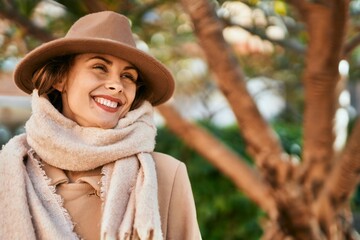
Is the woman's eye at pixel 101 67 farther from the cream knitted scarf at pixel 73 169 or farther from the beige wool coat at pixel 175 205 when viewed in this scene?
the beige wool coat at pixel 175 205

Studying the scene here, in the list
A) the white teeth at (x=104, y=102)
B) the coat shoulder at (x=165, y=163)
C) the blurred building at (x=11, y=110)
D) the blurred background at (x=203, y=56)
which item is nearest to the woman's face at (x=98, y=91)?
the white teeth at (x=104, y=102)

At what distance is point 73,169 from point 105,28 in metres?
0.51

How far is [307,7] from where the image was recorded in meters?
4.18

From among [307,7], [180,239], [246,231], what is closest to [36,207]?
[180,239]

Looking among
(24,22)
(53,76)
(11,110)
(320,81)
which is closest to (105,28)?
(53,76)

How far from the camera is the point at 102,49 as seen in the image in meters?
2.52

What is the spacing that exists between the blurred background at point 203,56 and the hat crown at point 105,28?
1558 mm

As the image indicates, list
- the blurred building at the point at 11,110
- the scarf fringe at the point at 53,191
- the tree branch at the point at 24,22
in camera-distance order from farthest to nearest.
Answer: the blurred building at the point at 11,110 → the tree branch at the point at 24,22 → the scarf fringe at the point at 53,191

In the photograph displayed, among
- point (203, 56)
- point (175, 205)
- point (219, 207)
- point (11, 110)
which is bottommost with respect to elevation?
point (11, 110)

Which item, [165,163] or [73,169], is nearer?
[73,169]

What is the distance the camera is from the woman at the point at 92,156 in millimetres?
2346

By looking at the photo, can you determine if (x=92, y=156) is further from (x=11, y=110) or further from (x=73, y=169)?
(x=11, y=110)

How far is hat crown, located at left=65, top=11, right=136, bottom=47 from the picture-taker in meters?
2.58

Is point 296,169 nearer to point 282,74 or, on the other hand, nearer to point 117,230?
point 117,230
